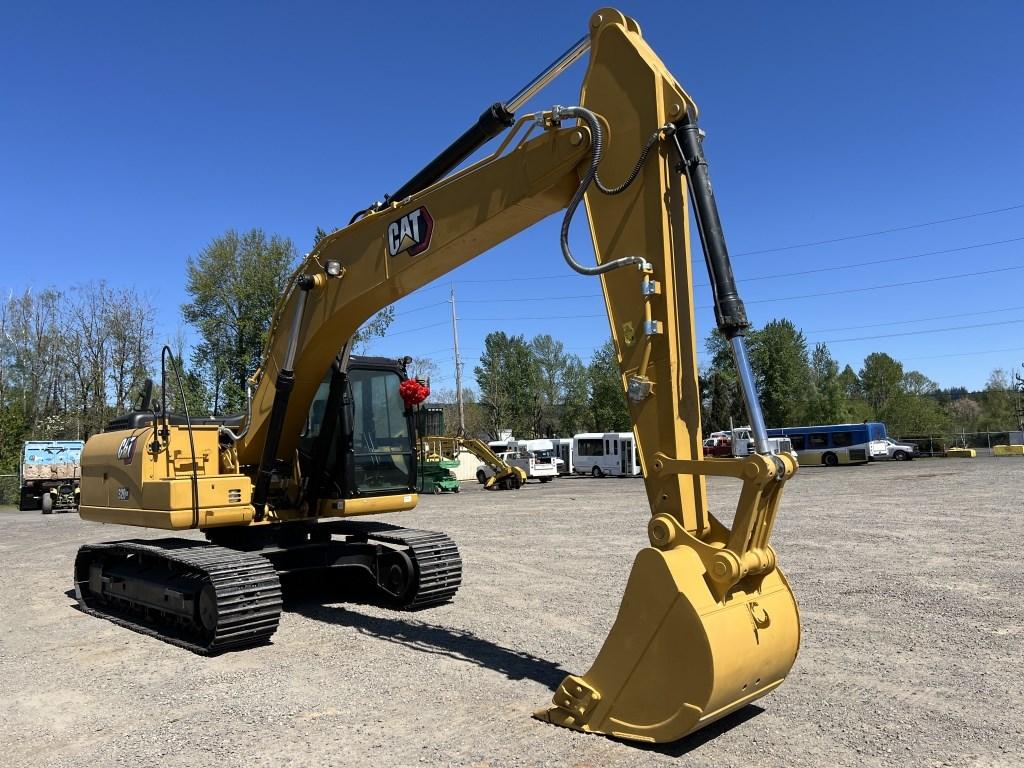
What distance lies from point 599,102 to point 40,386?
49.3 m

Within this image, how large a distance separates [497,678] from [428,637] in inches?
60.3

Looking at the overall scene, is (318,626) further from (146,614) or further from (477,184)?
(477,184)

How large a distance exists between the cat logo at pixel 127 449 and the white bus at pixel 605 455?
3754cm

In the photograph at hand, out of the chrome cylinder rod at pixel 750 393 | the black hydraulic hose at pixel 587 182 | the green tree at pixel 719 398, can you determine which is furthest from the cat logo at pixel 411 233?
the green tree at pixel 719 398

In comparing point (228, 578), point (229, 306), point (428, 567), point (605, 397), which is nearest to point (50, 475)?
point (229, 306)

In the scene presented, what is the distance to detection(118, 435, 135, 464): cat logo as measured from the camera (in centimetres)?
846

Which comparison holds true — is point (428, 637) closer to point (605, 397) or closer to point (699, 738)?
point (699, 738)

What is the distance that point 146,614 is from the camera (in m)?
8.47

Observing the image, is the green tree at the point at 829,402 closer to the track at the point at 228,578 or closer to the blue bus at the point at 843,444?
the blue bus at the point at 843,444

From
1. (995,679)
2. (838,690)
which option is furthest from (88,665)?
(995,679)

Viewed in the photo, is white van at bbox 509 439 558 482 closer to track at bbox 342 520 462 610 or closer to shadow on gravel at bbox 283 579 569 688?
shadow on gravel at bbox 283 579 569 688

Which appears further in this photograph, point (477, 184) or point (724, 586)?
point (477, 184)

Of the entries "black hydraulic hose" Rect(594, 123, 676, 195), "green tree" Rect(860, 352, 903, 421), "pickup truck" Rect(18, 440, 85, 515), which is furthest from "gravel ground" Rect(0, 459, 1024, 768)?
"green tree" Rect(860, 352, 903, 421)

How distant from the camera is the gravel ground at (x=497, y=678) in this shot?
461 centimetres
